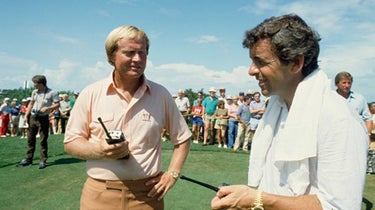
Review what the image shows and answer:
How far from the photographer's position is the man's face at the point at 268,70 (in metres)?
1.94

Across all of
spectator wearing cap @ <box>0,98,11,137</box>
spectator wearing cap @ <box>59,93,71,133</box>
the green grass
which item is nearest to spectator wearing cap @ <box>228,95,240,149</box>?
the green grass

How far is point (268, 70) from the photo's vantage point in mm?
1969

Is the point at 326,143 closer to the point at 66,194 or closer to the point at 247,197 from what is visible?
the point at 247,197

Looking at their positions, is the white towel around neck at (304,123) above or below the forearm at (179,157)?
above

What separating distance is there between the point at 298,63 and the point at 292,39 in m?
0.14

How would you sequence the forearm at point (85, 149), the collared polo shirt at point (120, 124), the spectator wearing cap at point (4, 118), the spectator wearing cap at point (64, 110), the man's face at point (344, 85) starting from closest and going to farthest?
the forearm at point (85, 149)
the collared polo shirt at point (120, 124)
the man's face at point (344, 85)
the spectator wearing cap at point (64, 110)
the spectator wearing cap at point (4, 118)

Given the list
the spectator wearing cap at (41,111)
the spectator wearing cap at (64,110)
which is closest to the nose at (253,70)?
the spectator wearing cap at (41,111)

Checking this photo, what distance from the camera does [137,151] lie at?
2.83 m

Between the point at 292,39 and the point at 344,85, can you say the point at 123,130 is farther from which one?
the point at 344,85

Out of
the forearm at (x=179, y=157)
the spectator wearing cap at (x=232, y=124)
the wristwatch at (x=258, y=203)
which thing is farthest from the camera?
the spectator wearing cap at (x=232, y=124)

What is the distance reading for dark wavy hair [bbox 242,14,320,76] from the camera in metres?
1.87

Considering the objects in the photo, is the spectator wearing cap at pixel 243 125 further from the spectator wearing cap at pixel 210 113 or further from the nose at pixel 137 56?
the nose at pixel 137 56

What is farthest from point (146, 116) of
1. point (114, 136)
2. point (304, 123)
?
point (304, 123)

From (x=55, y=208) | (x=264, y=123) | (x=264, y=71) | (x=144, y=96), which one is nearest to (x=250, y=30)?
(x=264, y=71)
